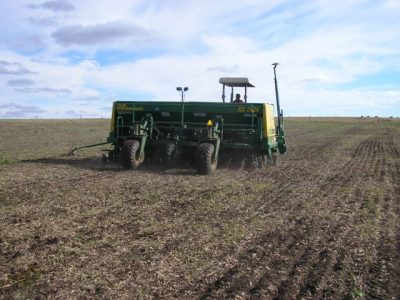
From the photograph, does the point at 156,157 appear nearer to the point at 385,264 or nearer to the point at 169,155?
the point at 169,155

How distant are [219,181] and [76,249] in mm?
6284

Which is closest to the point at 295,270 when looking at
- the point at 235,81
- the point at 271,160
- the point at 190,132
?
the point at 190,132

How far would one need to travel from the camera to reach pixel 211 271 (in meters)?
5.31

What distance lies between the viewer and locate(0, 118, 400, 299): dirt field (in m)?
4.89

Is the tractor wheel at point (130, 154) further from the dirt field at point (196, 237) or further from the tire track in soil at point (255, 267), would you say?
the tire track in soil at point (255, 267)

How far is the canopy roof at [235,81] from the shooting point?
16.1 meters

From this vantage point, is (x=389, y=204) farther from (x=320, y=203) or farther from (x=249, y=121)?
(x=249, y=121)

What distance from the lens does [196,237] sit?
6.62m

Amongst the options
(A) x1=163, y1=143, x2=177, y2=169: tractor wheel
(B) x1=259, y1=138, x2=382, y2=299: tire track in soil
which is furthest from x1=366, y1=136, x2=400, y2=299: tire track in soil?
(A) x1=163, y1=143, x2=177, y2=169: tractor wheel

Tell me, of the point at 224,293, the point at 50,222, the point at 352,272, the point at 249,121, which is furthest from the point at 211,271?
the point at 249,121

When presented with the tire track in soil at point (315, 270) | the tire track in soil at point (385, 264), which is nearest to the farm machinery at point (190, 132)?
the tire track in soil at point (385, 264)

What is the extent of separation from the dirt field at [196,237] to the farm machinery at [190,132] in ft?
5.93

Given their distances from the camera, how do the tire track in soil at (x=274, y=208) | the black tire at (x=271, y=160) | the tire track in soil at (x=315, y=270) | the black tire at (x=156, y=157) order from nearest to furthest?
the tire track in soil at (x=315, y=270) < the tire track in soil at (x=274, y=208) < the black tire at (x=156, y=157) < the black tire at (x=271, y=160)

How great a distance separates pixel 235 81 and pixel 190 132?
2.81m
